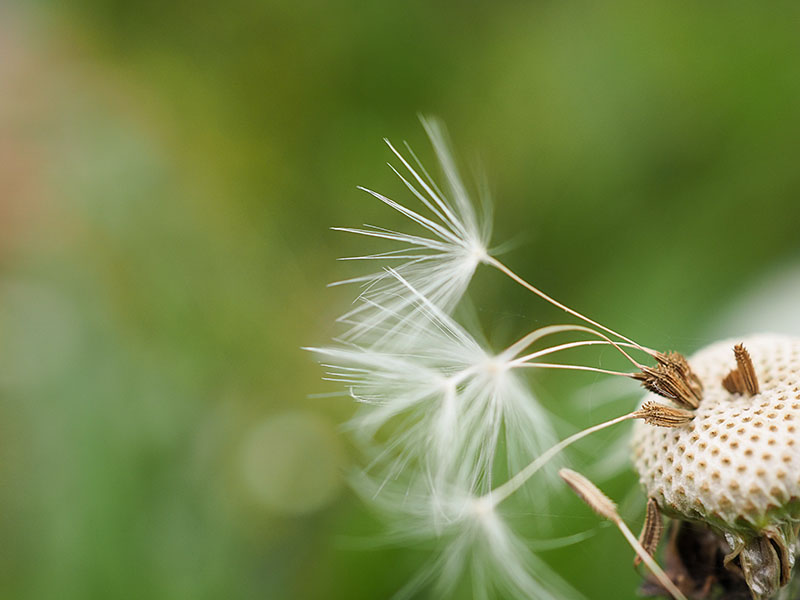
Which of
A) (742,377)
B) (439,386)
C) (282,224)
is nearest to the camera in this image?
(742,377)

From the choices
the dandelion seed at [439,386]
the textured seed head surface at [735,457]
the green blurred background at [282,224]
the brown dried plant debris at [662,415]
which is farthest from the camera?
the green blurred background at [282,224]

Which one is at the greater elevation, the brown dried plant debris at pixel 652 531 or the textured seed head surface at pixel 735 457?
the textured seed head surface at pixel 735 457

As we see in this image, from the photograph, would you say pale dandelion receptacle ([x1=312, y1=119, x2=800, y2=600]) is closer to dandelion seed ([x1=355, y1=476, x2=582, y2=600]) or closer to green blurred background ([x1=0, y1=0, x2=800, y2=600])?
dandelion seed ([x1=355, y1=476, x2=582, y2=600])

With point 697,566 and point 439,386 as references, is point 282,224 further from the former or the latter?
point 697,566

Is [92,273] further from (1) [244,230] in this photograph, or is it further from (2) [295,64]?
(2) [295,64]

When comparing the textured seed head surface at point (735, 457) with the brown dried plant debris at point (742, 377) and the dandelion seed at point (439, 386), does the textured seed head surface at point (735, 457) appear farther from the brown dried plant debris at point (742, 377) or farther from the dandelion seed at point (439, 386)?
the dandelion seed at point (439, 386)

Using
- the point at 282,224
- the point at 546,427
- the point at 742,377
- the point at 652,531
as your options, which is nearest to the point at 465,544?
the point at 546,427

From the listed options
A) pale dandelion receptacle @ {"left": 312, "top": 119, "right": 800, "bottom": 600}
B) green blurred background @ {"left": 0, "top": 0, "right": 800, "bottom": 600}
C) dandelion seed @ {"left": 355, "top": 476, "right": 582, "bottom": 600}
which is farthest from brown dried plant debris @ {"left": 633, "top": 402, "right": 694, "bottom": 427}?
green blurred background @ {"left": 0, "top": 0, "right": 800, "bottom": 600}

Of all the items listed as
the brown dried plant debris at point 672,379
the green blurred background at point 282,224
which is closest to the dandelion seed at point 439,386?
the brown dried plant debris at point 672,379
